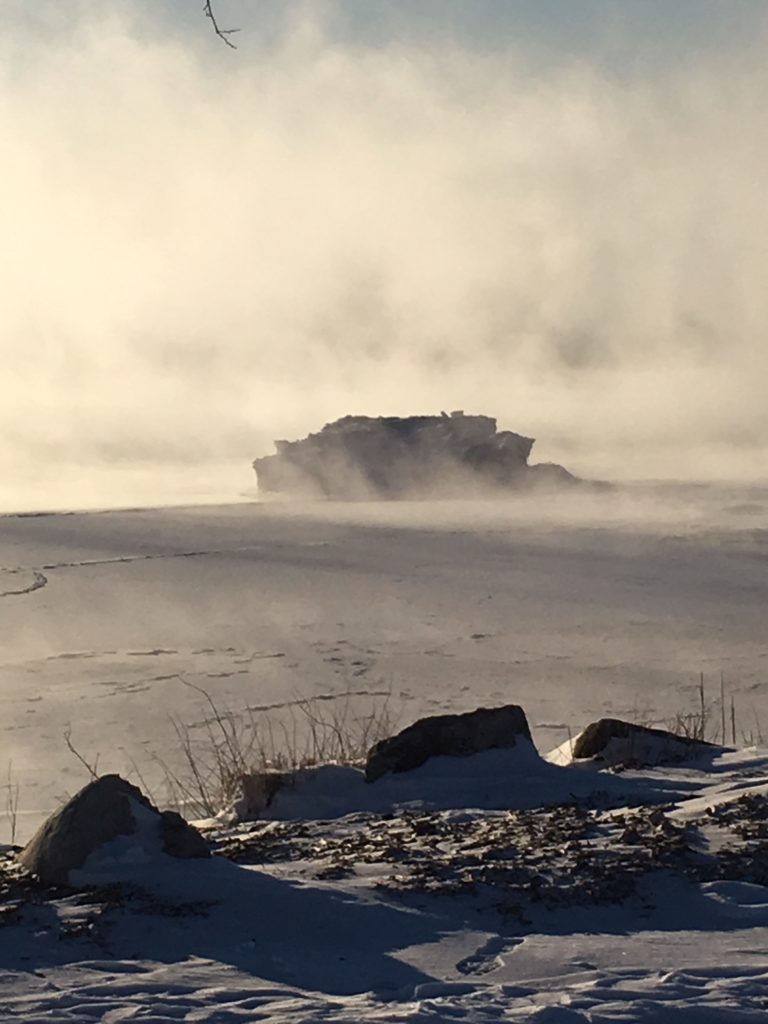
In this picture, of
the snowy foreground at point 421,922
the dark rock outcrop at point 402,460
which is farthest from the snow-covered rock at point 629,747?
the dark rock outcrop at point 402,460

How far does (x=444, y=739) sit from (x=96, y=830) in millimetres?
1692

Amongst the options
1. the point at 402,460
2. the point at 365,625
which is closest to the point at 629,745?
the point at 365,625

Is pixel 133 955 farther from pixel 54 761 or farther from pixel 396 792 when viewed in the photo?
pixel 54 761

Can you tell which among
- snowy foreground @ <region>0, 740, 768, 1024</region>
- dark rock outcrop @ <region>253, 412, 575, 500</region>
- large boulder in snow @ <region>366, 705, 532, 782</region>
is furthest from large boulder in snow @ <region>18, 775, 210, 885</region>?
dark rock outcrop @ <region>253, 412, 575, 500</region>

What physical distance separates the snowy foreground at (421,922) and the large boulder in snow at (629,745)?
2.98ft

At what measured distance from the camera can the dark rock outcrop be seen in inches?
1970

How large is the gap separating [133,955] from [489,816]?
1566 millimetres

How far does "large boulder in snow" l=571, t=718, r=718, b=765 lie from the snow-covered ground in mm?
209

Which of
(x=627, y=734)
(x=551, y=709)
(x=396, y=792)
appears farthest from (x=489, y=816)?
(x=551, y=709)

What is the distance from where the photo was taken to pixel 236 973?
2.36m

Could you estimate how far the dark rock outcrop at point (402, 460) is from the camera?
5003cm

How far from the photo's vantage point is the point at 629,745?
187 inches

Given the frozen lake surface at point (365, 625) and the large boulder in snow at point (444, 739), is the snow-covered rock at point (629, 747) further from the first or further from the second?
the frozen lake surface at point (365, 625)

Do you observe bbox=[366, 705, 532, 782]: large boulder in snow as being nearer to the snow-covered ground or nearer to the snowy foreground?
the snow-covered ground
